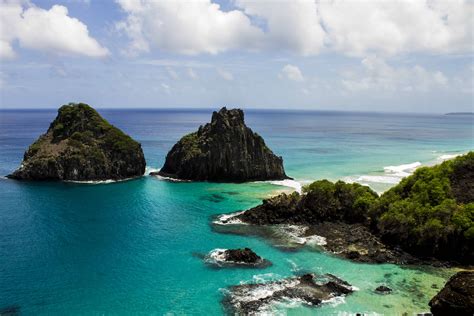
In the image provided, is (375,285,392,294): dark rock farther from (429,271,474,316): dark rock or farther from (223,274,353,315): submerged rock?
(429,271,474,316): dark rock

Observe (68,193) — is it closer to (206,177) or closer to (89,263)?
(206,177)

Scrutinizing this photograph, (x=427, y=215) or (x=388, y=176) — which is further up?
(x=388, y=176)

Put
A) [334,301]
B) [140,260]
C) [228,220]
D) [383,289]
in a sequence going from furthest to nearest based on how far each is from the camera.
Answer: [228,220] → [140,260] → [383,289] → [334,301]

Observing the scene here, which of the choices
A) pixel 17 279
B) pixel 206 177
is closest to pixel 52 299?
pixel 17 279

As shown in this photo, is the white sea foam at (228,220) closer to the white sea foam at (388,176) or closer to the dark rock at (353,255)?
the dark rock at (353,255)

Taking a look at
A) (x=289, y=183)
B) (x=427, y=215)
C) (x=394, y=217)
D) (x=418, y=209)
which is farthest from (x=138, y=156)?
(x=427, y=215)

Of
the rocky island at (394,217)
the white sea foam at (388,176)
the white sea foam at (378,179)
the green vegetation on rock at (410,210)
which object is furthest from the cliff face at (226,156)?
the green vegetation on rock at (410,210)

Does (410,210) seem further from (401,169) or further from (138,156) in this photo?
(138,156)
